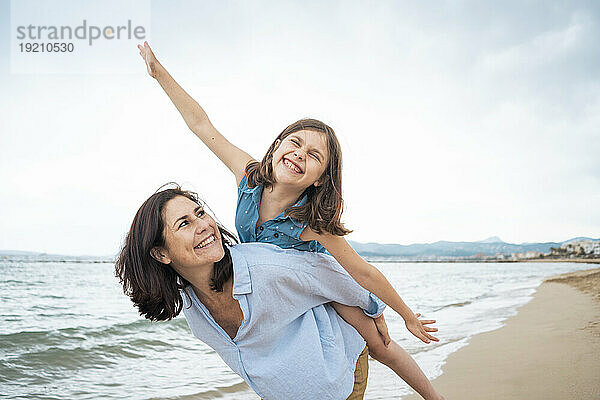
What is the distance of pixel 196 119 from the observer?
9.93ft

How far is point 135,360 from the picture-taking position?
234 inches

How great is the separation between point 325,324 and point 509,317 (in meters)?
6.31

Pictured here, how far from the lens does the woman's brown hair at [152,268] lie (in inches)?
88.4

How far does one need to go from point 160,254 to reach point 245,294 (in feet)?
1.33

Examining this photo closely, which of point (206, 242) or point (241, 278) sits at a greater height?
point (206, 242)

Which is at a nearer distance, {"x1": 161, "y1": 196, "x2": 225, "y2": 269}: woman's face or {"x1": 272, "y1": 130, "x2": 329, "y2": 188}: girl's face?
{"x1": 161, "y1": 196, "x2": 225, "y2": 269}: woman's face

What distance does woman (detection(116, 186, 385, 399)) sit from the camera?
2.19 m

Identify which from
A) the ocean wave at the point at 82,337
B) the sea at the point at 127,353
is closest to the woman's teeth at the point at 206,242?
the sea at the point at 127,353

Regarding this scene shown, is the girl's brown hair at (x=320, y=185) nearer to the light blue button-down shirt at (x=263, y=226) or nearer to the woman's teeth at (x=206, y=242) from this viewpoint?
the light blue button-down shirt at (x=263, y=226)

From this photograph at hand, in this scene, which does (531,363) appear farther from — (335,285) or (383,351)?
(335,285)

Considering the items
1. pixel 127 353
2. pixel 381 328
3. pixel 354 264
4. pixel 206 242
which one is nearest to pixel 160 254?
pixel 206 242

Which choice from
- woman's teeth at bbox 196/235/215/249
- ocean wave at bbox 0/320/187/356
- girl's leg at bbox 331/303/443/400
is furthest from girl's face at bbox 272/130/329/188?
ocean wave at bbox 0/320/187/356

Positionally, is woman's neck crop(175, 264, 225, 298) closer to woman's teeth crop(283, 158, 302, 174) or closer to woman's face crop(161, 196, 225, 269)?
woman's face crop(161, 196, 225, 269)

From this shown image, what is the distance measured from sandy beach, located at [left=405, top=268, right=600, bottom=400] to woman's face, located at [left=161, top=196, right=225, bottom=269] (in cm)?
234
